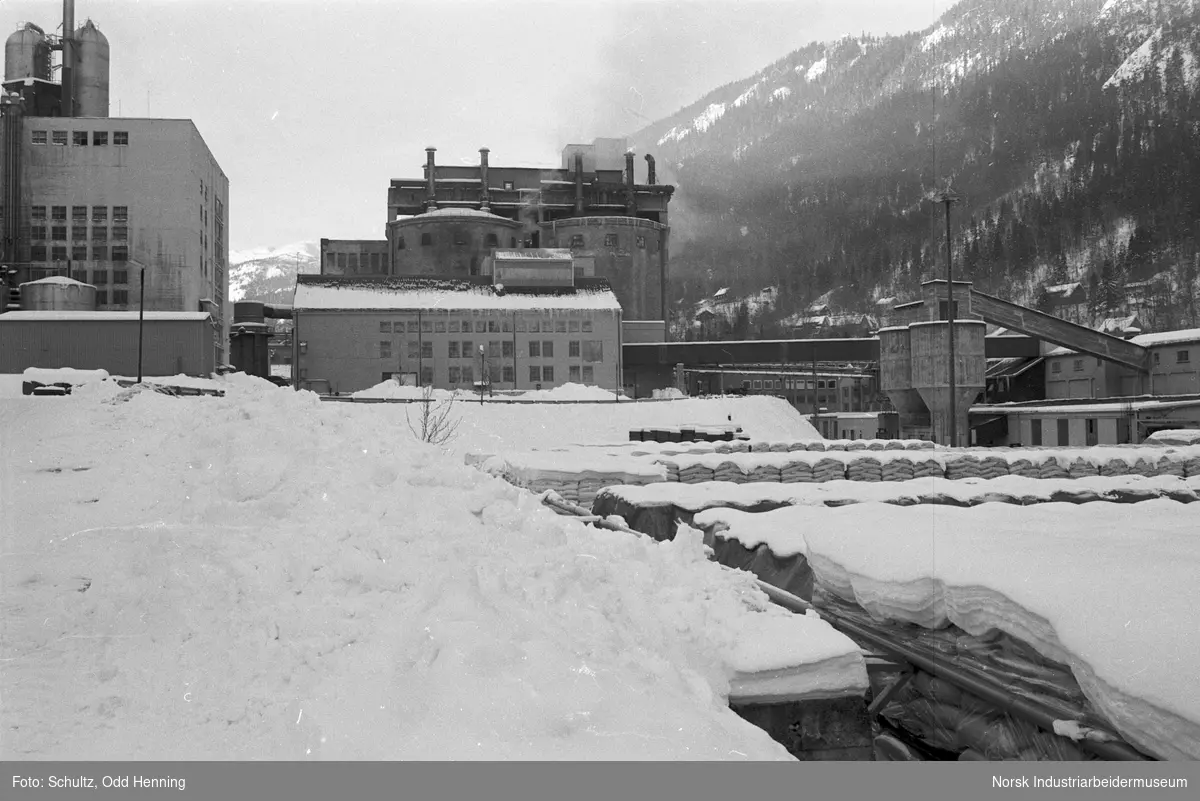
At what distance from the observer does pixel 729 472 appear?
50.5 feet

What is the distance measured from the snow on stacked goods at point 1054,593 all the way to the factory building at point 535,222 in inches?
2657

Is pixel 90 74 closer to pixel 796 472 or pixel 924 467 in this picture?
pixel 796 472

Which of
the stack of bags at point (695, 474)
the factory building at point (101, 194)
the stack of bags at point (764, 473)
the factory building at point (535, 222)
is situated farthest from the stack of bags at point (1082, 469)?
the factory building at point (535, 222)

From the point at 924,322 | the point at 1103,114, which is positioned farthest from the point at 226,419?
the point at 924,322

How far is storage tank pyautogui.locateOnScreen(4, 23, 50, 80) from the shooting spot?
23000 mm

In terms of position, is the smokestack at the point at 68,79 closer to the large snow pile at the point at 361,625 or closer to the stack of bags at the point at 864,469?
the large snow pile at the point at 361,625

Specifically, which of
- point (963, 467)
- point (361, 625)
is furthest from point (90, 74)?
point (963, 467)

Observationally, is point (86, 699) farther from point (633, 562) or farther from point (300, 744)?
point (633, 562)

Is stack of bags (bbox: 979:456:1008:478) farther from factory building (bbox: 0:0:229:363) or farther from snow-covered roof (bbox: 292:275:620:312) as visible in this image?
snow-covered roof (bbox: 292:275:620:312)

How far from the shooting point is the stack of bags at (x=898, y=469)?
16828 millimetres

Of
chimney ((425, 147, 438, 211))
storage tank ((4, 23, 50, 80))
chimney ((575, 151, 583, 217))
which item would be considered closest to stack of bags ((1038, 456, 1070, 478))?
storage tank ((4, 23, 50, 80))

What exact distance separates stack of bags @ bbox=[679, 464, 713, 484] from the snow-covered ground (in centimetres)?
644

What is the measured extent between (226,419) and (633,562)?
5.38 m

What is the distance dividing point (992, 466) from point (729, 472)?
20.7 feet
